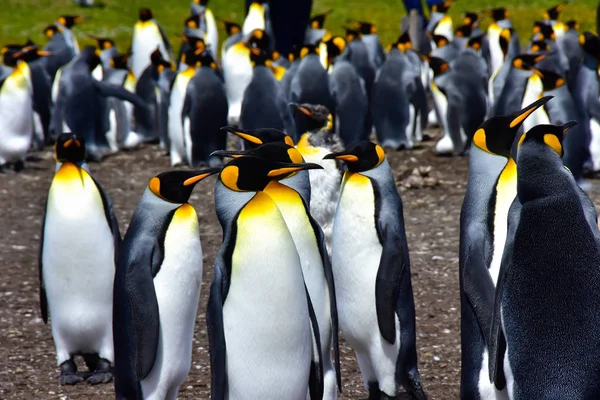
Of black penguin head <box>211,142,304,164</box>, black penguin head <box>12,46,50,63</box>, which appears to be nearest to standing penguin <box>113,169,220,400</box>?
black penguin head <box>211,142,304,164</box>

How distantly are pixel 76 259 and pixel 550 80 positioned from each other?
4.61 metres

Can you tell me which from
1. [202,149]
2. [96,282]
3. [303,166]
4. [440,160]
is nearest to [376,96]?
[440,160]

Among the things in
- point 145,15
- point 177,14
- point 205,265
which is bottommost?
point 205,265

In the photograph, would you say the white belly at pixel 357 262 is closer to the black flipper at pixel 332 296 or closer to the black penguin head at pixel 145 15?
the black flipper at pixel 332 296

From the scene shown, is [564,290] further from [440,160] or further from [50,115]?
[50,115]

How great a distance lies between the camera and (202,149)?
9.20 metres

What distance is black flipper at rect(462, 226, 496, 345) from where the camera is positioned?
11.1 feet

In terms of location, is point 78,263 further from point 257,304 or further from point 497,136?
point 497,136

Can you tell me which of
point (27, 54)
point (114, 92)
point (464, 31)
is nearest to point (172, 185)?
point (114, 92)

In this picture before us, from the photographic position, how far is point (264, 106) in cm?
873

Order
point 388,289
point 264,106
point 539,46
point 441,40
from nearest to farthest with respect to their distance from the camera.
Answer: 1. point 388,289
2. point 264,106
3. point 539,46
4. point 441,40

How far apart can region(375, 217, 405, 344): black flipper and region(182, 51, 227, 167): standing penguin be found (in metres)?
5.30

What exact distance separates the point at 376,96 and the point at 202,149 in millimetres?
1900

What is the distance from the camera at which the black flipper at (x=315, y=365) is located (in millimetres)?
3393
